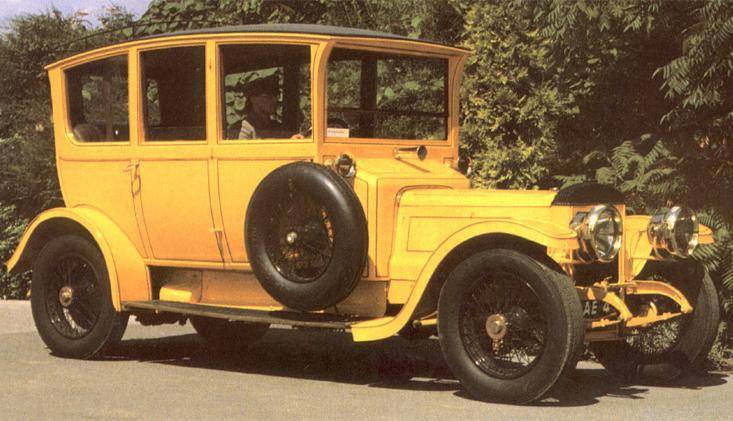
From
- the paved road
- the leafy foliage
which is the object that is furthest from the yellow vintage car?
the leafy foliage

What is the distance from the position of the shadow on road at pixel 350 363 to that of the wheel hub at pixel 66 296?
52cm

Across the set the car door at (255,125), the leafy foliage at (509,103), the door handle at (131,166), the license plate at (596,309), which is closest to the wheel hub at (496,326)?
the license plate at (596,309)

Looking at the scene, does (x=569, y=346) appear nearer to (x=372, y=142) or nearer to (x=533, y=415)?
(x=533, y=415)

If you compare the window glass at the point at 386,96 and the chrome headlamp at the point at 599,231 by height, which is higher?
the window glass at the point at 386,96

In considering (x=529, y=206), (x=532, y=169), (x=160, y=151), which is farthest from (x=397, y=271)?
(x=532, y=169)

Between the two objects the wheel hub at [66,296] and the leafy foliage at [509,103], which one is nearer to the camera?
the wheel hub at [66,296]

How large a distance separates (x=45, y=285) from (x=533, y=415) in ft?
14.7

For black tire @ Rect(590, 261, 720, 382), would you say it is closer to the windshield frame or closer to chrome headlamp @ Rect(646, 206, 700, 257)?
chrome headlamp @ Rect(646, 206, 700, 257)

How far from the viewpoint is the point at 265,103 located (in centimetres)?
969

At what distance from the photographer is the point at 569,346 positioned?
7508mm

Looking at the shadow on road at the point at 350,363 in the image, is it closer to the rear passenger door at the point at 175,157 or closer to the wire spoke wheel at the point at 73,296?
the wire spoke wheel at the point at 73,296

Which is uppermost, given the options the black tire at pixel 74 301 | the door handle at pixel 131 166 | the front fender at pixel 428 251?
the door handle at pixel 131 166

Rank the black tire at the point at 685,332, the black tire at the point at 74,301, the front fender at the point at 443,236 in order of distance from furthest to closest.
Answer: the black tire at the point at 74,301 → the black tire at the point at 685,332 → the front fender at the point at 443,236

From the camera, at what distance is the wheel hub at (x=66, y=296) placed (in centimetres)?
1019
